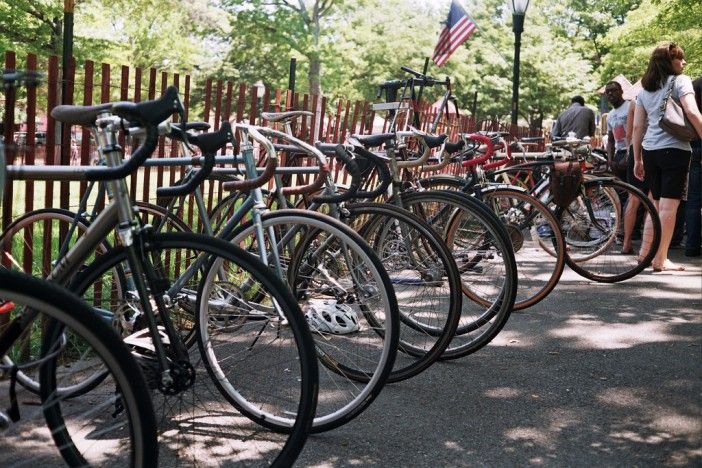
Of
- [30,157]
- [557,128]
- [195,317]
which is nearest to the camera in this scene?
[195,317]

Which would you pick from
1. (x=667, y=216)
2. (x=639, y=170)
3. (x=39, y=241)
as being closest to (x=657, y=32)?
(x=639, y=170)

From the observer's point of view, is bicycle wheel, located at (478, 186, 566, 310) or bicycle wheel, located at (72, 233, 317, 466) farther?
bicycle wheel, located at (478, 186, 566, 310)

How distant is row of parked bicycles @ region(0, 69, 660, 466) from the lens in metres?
2.71

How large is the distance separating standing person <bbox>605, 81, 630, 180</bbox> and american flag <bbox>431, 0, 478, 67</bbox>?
3540 millimetres

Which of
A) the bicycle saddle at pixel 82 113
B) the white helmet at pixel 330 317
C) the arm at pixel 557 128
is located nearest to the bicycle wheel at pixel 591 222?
the white helmet at pixel 330 317

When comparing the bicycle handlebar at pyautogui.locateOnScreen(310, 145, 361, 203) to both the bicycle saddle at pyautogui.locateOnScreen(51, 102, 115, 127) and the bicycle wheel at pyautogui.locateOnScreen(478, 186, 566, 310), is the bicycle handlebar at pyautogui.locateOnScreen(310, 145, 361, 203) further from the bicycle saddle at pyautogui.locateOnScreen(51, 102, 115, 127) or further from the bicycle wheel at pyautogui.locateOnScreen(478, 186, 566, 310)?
the bicycle wheel at pyautogui.locateOnScreen(478, 186, 566, 310)

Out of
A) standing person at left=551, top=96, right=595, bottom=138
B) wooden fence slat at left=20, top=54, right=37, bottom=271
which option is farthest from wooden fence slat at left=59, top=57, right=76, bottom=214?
standing person at left=551, top=96, right=595, bottom=138

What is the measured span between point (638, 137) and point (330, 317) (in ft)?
15.9

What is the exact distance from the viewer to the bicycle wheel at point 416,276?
4.35 m

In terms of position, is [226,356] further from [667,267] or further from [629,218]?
[667,267]

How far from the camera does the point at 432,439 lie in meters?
3.77

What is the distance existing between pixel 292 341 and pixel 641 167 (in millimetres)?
5837

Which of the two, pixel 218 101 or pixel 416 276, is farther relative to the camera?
pixel 218 101

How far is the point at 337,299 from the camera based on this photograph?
14.0 feet
